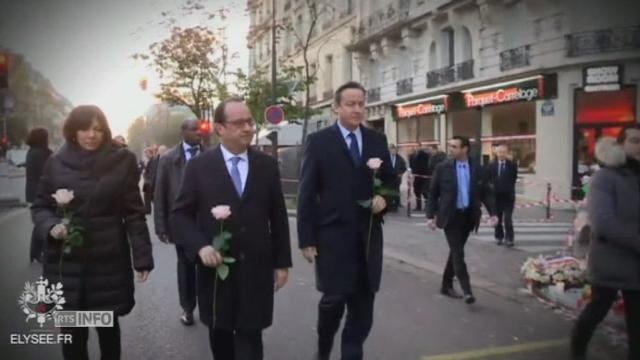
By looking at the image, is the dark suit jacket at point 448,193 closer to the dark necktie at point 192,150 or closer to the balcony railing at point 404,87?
the dark necktie at point 192,150

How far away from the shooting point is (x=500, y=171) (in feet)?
36.8

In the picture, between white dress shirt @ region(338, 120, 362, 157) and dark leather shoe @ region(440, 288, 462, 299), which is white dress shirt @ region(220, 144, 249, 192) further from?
dark leather shoe @ region(440, 288, 462, 299)

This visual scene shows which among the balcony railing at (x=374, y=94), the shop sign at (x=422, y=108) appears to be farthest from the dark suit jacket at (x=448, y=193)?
the balcony railing at (x=374, y=94)

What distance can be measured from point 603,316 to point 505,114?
19.0 m

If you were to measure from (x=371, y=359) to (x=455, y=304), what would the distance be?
2133 millimetres

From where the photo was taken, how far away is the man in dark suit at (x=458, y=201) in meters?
6.68

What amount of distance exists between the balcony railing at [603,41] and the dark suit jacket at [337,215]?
1578cm

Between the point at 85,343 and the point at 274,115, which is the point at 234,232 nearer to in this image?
the point at 85,343

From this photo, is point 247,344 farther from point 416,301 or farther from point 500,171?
point 500,171

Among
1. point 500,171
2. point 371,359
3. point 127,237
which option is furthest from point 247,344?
point 500,171

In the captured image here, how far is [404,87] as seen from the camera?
2894 cm

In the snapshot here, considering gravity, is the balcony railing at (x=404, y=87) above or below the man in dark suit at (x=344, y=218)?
above

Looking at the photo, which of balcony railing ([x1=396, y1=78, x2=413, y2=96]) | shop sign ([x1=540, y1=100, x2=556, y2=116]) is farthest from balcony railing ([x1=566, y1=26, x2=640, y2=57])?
balcony railing ([x1=396, y1=78, x2=413, y2=96])

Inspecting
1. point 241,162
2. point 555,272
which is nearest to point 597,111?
point 555,272
